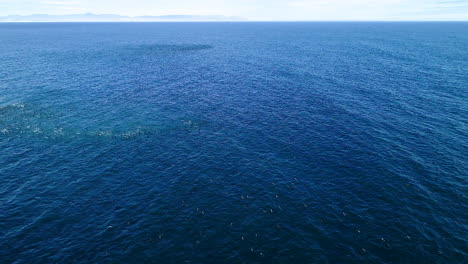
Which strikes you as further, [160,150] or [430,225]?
[160,150]

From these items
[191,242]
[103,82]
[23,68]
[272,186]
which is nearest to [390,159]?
[272,186]

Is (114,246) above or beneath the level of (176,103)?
beneath

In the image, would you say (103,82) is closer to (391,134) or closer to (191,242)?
(191,242)

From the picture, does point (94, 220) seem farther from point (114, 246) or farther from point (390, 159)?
point (390, 159)

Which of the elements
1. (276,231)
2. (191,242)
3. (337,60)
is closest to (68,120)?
(191,242)

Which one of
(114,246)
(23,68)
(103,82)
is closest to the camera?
(114,246)

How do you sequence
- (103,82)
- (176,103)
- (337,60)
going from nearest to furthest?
(176,103)
(103,82)
(337,60)
